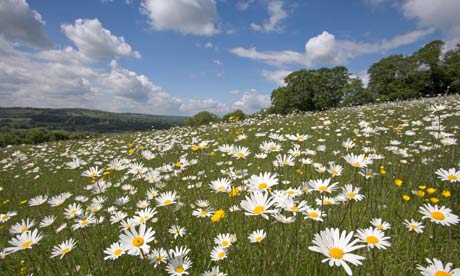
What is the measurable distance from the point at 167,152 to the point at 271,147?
12.9 feet

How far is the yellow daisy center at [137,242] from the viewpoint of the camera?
164 centimetres

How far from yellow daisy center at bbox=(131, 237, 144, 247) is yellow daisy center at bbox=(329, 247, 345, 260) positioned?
1.20 meters

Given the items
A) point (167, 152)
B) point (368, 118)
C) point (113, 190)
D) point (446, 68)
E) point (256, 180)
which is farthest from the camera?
point (446, 68)

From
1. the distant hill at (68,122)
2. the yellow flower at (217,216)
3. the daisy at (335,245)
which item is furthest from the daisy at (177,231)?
the distant hill at (68,122)

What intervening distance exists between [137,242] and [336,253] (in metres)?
1.28

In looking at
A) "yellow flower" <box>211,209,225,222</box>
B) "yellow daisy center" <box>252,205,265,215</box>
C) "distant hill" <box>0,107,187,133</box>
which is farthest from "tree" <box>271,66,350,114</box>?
"yellow daisy center" <box>252,205,265,215</box>

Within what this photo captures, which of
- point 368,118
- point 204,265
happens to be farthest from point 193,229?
point 368,118

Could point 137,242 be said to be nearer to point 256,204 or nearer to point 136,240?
point 136,240

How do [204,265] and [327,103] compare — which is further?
[327,103]

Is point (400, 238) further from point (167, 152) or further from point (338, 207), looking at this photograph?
point (167, 152)

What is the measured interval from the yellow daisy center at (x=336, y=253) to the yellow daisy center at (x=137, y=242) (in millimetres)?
1196

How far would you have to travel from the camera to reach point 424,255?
86.6 inches

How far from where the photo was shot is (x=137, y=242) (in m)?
1.67

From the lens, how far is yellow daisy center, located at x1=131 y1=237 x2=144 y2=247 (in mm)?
1637
